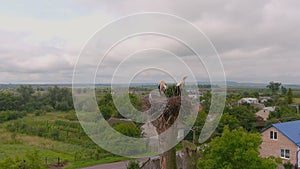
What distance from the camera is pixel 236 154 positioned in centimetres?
952

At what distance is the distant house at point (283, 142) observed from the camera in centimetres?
Result: 2025

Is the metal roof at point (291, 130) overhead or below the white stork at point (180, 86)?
below

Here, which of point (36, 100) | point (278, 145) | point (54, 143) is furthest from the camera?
point (36, 100)

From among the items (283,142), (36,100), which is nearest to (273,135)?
(283,142)

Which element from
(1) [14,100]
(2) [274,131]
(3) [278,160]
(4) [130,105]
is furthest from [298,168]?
(1) [14,100]

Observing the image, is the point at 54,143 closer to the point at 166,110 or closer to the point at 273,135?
the point at 273,135

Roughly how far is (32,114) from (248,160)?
51.2 metres

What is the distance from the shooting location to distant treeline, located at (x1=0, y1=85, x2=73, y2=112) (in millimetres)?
54581

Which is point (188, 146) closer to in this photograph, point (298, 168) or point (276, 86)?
point (298, 168)

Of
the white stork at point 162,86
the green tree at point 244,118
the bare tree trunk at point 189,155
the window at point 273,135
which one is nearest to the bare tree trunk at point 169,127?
the white stork at point 162,86

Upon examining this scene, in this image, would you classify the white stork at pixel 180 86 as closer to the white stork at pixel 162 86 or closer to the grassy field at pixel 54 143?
the white stork at pixel 162 86

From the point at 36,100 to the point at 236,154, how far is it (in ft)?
195

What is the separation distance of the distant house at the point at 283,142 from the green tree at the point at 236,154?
12154 mm

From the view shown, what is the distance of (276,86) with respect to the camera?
10025 centimetres
